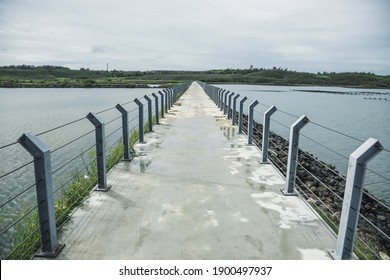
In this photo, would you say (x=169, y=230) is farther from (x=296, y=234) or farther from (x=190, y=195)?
(x=296, y=234)

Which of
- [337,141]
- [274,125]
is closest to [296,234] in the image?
[337,141]

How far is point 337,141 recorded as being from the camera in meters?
21.4

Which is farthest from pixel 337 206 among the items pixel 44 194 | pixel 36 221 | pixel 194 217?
pixel 44 194

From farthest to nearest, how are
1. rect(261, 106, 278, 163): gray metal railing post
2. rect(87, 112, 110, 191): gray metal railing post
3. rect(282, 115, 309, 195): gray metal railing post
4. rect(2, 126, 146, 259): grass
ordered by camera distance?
rect(261, 106, 278, 163): gray metal railing post → rect(87, 112, 110, 191): gray metal railing post → rect(282, 115, 309, 195): gray metal railing post → rect(2, 126, 146, 259): grass

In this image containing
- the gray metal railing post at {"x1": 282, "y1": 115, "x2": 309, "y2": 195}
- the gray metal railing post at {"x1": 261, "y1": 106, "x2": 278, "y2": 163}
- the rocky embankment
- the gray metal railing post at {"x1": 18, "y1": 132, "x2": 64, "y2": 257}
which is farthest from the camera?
the gray metal railing post at {"x1": 261, "y1": 106, "x2": 278, "y2": 163}

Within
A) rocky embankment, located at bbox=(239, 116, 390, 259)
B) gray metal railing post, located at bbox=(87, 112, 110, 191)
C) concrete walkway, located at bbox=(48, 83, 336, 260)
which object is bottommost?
rocky embankment, located at bbox=(239, 116, 390, 259)

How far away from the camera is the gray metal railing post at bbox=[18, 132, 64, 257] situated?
11.8 feet

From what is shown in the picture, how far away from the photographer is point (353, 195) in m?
3.65

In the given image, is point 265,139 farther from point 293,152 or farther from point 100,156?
point 100,156

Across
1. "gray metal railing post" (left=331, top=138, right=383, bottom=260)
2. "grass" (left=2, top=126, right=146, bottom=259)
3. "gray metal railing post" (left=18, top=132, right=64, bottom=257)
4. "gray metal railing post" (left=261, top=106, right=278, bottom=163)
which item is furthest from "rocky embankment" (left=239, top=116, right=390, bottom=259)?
"gray metal railing post" (left=18, top=132, right=64, bottom=257)

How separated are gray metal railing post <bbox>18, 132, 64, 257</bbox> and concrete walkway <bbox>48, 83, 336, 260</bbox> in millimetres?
188

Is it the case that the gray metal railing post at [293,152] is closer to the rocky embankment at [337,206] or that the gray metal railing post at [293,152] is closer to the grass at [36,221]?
the rocky embankment at [337,206]

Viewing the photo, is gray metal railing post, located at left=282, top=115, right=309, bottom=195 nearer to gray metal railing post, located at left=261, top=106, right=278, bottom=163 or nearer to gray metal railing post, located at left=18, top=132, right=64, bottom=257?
gray metal railing post, located at left=261, top=106, right=278, bottom=163

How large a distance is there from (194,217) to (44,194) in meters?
2.06
